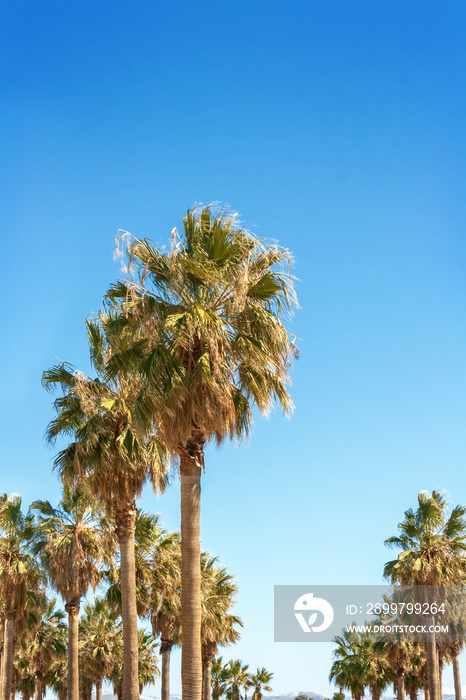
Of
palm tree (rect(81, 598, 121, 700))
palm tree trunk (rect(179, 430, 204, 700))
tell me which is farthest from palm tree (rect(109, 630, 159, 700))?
palm tree trunk (rect(179, 430, 204, 700))

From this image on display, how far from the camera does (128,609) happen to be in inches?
734

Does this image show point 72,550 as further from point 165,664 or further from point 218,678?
point 218,678

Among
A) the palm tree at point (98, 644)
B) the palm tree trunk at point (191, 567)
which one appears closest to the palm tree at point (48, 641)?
the palm tree at point (98, 644)

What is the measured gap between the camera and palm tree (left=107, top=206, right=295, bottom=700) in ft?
42.2

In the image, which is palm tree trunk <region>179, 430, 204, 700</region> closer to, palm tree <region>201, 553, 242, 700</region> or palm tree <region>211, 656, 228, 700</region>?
palm tree <region>201, 553, 242, 700</region>

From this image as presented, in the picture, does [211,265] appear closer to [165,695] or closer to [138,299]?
[138,299]

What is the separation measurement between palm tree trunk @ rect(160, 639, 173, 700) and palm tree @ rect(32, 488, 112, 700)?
699 centimetres

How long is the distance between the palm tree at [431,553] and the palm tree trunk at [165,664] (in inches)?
417

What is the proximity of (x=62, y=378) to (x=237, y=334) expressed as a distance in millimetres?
7870

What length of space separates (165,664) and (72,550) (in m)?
11.4

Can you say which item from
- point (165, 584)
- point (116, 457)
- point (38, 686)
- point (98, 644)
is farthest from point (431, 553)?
point (38, 686)

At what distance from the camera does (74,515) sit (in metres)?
26.1

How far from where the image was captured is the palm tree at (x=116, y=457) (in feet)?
60.4

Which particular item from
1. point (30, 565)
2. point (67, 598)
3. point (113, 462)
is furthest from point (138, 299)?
point (30, 565)
